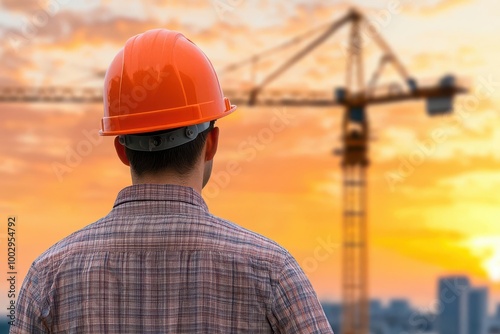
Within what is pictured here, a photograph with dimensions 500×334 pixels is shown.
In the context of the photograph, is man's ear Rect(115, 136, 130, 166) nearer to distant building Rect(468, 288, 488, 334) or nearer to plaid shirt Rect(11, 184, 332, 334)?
plaid shirt Rect(11, 184, 332, 334)

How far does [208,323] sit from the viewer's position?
5.14 feet

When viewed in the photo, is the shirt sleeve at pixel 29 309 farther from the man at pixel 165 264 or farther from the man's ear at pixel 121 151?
the man's ear at pixel 121 151

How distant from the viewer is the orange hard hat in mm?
1751

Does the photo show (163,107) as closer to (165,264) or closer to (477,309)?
(165,264)

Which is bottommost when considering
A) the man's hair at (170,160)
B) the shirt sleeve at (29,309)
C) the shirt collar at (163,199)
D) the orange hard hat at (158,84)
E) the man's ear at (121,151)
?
the shirt sleeve at (29,309)

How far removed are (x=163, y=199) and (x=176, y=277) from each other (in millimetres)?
170

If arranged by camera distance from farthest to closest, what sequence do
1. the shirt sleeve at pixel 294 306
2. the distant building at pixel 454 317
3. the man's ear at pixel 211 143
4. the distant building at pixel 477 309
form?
the distant building at pixel 477 309
the distant building at pixel 454 317
the man's ear at pixel 211 143
the shirt sleeve at pixel 294 306

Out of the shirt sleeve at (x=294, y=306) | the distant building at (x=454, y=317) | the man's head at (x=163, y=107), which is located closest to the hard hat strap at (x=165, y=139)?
the man's head at (x=163, y=107)

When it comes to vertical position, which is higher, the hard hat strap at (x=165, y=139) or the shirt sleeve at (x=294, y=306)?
the hard hat strap at (x=165, y=139)

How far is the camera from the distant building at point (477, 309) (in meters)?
41.0

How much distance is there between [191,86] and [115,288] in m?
0.52

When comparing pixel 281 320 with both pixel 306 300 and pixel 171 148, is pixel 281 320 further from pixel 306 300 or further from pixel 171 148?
pixel 171 148

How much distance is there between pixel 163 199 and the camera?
1605 mm

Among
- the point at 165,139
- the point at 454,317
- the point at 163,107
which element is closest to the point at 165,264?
the point at 165,139
